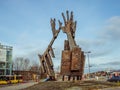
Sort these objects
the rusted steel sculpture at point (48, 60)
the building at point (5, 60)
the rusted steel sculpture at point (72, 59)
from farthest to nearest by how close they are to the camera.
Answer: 1. the building at point (5, 60)
2. the rusted steel sculpture at point (48, 60)
3. the rusted steel sculpture at point (72, 59)

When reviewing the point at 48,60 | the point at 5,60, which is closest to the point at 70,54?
the point at 48,60

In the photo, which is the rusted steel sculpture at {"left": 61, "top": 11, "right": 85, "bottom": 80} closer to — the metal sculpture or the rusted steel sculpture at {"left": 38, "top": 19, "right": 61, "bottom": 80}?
the metal sculpture

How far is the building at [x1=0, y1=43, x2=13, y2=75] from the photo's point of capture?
87.2 m

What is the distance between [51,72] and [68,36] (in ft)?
19.3

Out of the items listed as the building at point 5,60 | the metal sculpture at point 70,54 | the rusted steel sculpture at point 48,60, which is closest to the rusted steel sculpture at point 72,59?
the metal sculpture at point 70,54

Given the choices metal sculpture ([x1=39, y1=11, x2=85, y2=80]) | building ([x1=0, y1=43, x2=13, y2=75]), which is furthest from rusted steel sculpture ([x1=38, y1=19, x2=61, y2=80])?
building ([x1=0, y1=43, x2=13, y2=75])

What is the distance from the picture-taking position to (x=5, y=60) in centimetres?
8781

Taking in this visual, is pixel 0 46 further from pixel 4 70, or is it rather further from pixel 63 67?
pixel 63 67

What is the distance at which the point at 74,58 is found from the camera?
2625cm

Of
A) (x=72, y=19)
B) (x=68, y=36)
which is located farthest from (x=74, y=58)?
(x=72, y=19)

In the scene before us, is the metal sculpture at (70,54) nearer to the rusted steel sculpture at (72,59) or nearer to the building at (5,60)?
the rusted steel sculpture at (72,59)

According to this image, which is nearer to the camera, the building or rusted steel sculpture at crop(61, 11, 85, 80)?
rusted steel sculpture at crop(61, 11, 85, 80)

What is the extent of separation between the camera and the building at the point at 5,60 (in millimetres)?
87231

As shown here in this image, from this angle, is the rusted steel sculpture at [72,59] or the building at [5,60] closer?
the rusted steel sculpture at [72,59]
